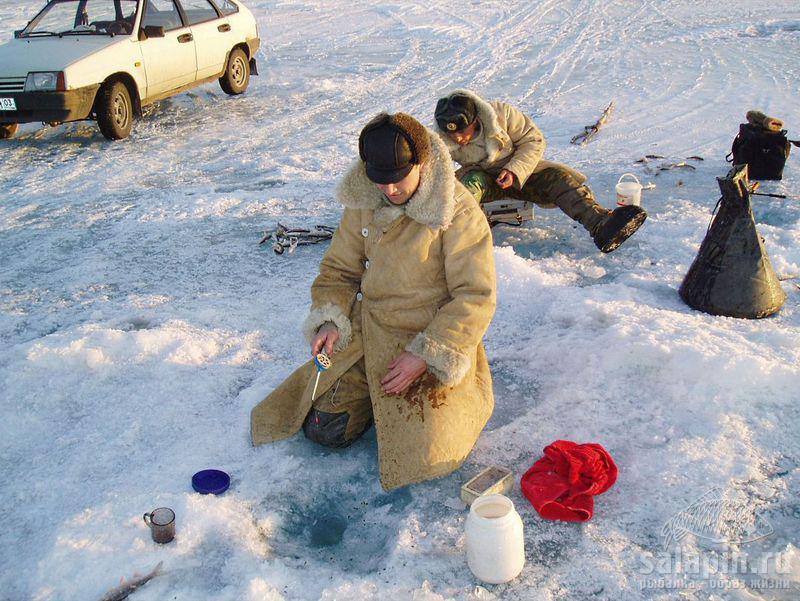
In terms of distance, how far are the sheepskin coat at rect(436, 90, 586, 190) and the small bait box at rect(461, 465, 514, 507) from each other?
2512 mm

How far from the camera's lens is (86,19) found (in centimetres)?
852

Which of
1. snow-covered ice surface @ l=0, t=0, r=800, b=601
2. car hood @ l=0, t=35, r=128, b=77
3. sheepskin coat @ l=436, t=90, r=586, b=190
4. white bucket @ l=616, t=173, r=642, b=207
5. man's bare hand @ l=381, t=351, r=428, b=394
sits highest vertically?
car hood @ l=0, t=35, r=128, b=77

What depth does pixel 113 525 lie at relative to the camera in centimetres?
285

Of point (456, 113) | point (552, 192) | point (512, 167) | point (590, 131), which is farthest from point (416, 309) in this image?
point (590, 131)

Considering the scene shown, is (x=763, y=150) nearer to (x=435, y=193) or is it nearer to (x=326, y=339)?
(x=435, y=193)

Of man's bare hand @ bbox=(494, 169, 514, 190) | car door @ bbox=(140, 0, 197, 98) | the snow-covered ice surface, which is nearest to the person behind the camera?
the snow-covered ice surface

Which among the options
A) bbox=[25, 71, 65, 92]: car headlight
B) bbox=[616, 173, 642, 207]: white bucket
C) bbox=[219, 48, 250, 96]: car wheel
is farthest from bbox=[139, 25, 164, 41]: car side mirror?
bbox=[616, 173, 642, 207]: white bucket

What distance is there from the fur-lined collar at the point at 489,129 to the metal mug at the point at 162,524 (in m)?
2.80

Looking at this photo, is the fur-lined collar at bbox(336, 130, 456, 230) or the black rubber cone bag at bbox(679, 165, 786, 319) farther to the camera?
the black rubber cone bag at bbox(679, 165, 786, 319)

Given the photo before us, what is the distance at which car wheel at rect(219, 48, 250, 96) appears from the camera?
9.91m

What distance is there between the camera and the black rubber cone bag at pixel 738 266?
4.20m

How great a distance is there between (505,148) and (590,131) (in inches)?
115

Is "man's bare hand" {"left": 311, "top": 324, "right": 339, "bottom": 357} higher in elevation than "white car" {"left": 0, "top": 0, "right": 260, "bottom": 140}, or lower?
lower

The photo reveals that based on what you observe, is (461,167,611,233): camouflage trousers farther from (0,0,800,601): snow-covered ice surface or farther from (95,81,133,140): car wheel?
(95,81,133,140): car wheel
